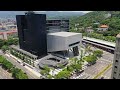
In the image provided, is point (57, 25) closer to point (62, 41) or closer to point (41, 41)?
point (62, 41)

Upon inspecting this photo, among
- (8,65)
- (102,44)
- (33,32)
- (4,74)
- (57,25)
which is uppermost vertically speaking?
(57,25)

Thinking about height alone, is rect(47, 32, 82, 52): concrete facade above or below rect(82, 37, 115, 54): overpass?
above

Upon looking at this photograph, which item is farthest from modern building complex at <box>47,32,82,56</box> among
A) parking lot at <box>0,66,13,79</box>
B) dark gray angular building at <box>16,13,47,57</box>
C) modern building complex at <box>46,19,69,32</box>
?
parking lot at <box>0,66,13,79</box>

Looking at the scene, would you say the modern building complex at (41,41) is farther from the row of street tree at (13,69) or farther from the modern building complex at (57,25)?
the modern building complex at (57,25)

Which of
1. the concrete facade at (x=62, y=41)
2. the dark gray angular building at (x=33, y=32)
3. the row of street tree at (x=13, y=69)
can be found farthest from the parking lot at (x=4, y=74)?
the concrete facade at (x=62, y=41)

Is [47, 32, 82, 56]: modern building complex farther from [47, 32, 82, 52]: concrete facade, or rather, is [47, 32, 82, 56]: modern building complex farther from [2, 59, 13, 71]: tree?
[2, 59, 13, 71]: tree

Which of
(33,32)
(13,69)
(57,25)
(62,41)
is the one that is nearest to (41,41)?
(33,32)
